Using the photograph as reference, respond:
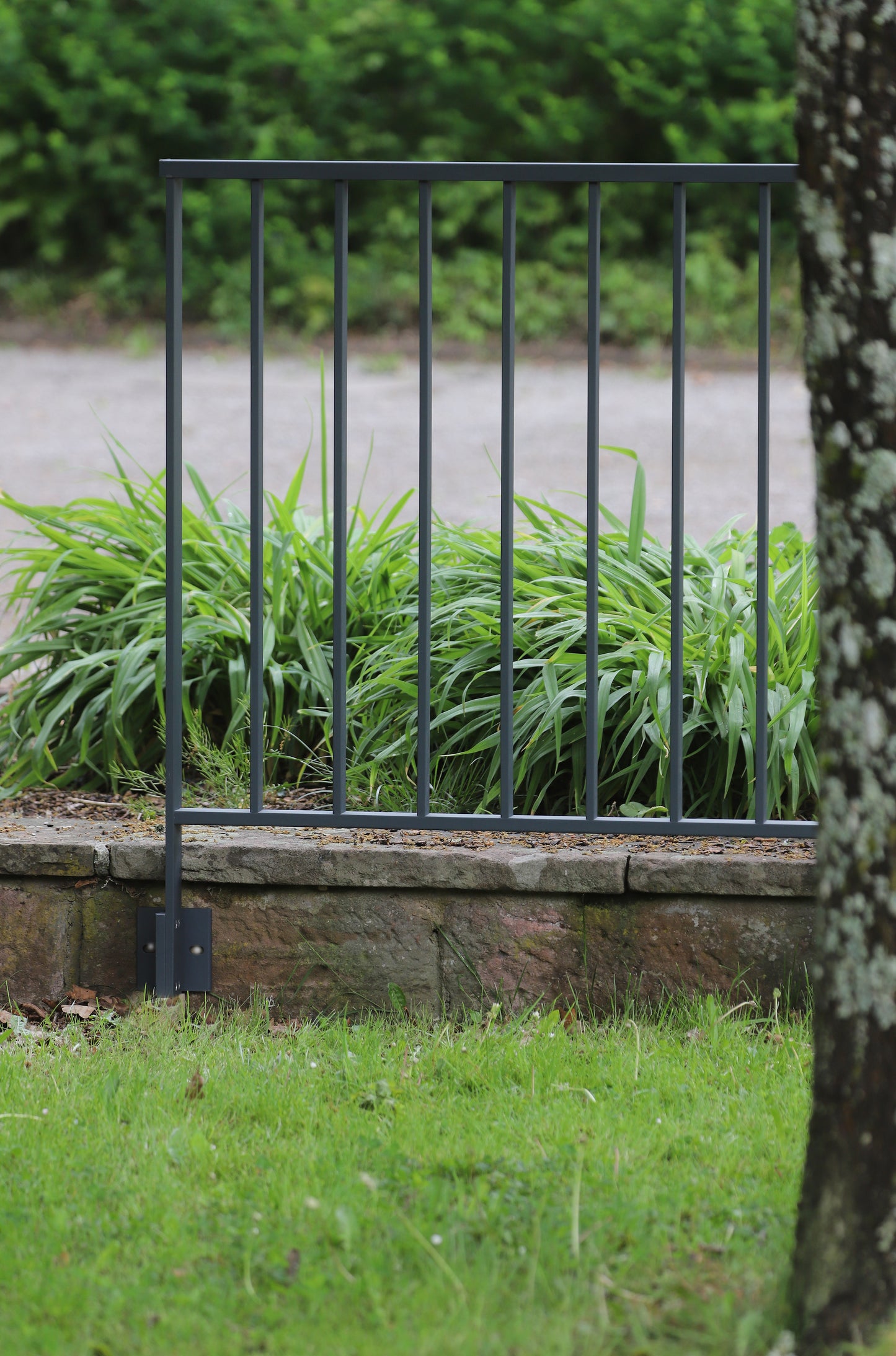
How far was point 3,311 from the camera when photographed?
1193 cm

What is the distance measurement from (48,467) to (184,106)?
198 inches

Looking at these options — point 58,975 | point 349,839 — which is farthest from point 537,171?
point 58,975

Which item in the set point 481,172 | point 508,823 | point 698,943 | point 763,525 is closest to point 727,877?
point 698,943

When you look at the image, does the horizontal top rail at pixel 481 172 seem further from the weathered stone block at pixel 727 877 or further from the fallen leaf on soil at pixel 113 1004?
the fallen leaf on soil at pixel 113 1004

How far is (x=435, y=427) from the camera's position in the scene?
934 centimetres

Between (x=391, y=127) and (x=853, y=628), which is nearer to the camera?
(x=853, y=628)

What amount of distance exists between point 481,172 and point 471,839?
1342mm

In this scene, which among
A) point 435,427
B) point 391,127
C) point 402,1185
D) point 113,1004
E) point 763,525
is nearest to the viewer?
point 402,1185

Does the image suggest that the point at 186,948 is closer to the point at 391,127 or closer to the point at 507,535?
the point at 507,535

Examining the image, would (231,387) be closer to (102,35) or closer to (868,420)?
(102,35)

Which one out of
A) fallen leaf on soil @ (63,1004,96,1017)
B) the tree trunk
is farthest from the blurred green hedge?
the tree trunk

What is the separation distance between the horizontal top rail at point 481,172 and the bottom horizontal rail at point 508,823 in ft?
4.04

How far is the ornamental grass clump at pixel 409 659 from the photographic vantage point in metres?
3.11

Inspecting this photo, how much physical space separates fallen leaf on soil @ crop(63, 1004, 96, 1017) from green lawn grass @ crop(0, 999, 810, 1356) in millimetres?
73
